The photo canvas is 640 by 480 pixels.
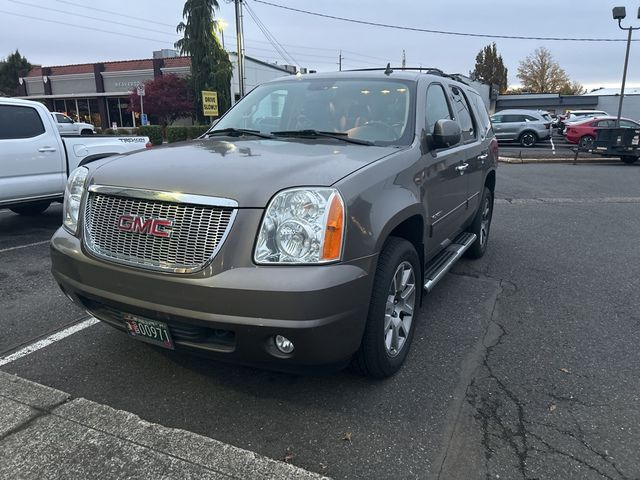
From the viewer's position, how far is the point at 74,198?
3.13 meters

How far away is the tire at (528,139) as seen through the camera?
79.7ft

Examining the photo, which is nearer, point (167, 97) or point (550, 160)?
point (550, 160)

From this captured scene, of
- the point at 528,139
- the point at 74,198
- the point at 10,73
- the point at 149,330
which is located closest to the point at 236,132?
the point at 74,198

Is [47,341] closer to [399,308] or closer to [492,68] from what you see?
[399,308]

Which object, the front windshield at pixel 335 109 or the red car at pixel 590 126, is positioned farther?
the red car at pixel 590 126

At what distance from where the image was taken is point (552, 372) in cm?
330

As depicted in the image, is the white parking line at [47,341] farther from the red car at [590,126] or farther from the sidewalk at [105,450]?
the red car at [590,126]

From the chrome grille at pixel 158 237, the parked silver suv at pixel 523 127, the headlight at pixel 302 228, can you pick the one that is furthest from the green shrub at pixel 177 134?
the headlight at pixel 302 228

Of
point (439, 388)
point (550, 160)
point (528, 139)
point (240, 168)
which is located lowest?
point (550, 160)

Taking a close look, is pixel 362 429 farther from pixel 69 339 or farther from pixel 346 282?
pixel 69 339

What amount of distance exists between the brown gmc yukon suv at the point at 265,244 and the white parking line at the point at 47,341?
2.53ft

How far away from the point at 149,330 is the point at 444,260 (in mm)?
2612

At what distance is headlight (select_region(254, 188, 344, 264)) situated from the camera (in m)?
2.43

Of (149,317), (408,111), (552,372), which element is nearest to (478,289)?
(552,372)
